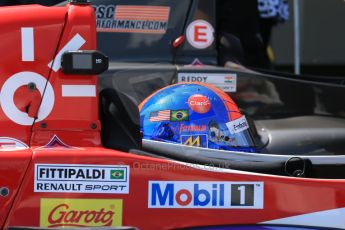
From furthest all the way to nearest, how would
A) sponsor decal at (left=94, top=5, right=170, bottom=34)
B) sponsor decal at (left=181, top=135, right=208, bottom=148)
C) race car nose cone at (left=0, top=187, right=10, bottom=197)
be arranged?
sponsor decal at (left=94, top=5, right=170, bottom=34), sponsor decal at (left=181, top=135, right=208, bottom=148), race car nose cone at (left=0, top=187, right=10, bottom=197)

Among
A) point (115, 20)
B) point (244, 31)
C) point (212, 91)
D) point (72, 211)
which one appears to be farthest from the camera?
point (244, 31)

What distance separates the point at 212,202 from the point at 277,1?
9.28 feet

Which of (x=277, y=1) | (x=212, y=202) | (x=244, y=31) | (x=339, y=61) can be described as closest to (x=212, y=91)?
(x=212, y=202)

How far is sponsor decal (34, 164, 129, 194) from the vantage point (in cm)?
186

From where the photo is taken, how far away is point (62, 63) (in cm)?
189

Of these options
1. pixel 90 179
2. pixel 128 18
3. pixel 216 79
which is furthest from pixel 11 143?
pixel 216 79

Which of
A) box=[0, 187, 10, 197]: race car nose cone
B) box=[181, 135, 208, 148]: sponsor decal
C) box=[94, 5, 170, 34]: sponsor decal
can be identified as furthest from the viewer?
box=[94, 5, 170, 34]: sponsor decal

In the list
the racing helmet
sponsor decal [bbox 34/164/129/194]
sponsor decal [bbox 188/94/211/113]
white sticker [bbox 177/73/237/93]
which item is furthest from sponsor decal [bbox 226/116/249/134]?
white sticker [bbox 177/73/237/93]

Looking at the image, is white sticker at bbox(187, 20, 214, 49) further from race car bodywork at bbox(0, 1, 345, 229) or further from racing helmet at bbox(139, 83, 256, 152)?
race car bodywork at bbox(0, 1, 345, 229)

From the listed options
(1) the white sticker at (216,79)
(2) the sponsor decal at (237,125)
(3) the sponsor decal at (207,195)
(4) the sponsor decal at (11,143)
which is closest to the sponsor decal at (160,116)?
(2) the sponsor decal at (237,125)

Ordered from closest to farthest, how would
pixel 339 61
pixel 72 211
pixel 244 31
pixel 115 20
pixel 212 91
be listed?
1. pixel 72 211
2. pixel 212 91
3. pixel 115 20
4. pixel 244 31
5. pixel 339 61

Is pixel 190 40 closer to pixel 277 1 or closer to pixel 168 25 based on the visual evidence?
pixel 168 25

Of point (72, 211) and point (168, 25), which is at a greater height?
point (168, 25)

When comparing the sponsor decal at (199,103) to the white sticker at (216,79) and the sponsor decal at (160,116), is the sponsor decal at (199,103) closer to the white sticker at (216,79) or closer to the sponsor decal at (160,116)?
the sponsor decal at (160,116)
